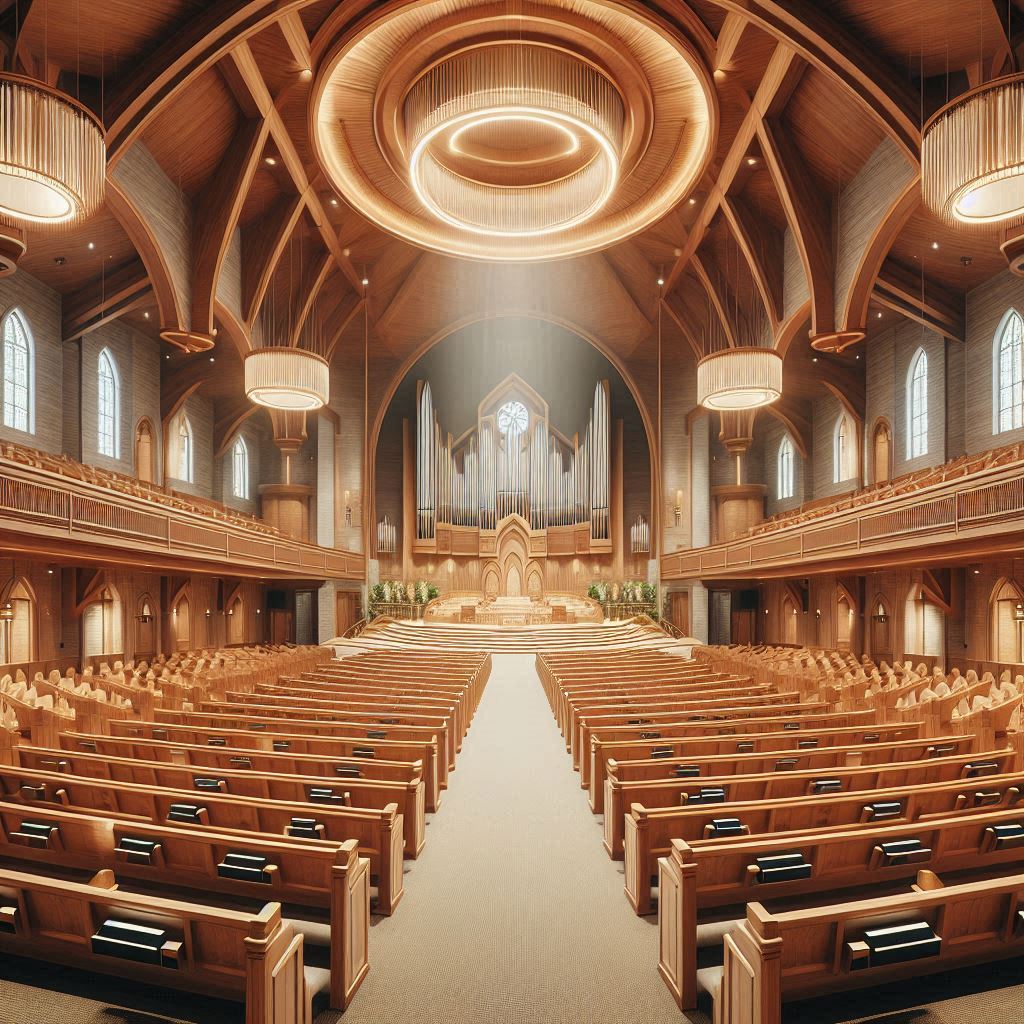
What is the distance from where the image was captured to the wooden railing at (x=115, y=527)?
30.6 ft

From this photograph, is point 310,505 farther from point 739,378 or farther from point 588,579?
point 739,378

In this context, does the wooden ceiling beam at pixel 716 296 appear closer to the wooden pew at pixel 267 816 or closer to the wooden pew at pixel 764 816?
the wooden pew at pixel 764 816

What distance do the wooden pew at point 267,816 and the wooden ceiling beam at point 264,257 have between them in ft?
48.2

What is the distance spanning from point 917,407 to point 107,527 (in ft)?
61.1

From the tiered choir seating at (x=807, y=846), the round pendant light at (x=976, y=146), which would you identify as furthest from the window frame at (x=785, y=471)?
the tiered choir seating at (x=807, y=846)

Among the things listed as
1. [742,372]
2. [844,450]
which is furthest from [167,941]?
[844,450]

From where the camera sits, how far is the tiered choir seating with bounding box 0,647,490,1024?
2842 millimetres

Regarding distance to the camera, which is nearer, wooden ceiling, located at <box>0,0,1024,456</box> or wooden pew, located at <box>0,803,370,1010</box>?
wooden pew, located at <box>0,803,370,1010</box>

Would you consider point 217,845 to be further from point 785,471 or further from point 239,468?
point 785,471

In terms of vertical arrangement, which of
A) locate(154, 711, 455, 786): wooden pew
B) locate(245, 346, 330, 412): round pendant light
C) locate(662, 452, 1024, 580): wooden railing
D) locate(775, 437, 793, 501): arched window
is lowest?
locate(154, 711, 455, 786): wooden pew

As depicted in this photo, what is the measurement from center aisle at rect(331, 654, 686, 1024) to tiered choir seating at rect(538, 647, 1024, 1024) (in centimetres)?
24

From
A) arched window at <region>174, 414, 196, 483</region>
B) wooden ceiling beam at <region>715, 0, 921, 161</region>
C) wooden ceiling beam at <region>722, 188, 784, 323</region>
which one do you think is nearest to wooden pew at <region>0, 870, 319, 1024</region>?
wooden ceiling beam at <region>715, 0, 921, 161</region>

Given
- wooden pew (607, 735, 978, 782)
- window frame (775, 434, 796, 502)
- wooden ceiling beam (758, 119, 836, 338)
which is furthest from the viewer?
window frame (775, 434, 796, 502)

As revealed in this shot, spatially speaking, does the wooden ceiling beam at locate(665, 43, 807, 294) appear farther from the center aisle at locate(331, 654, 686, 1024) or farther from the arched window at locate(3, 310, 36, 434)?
the arched window at locate(3, 310, 36, 434)
